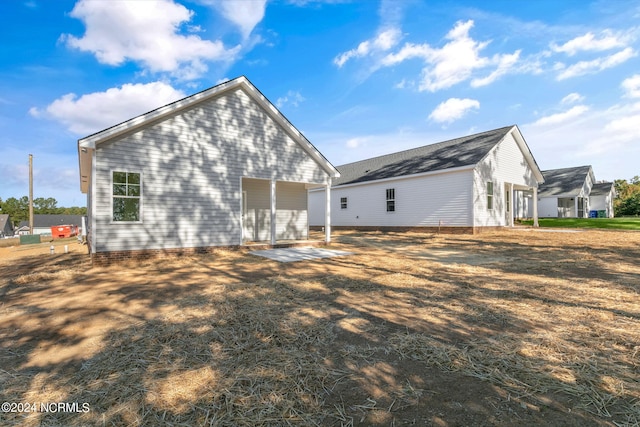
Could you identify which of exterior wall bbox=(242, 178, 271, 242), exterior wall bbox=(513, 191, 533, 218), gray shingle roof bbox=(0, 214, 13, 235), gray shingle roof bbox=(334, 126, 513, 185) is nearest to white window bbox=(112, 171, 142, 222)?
exterior wall bbox=(242, 178, 271, 242)

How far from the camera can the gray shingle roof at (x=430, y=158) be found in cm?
1917

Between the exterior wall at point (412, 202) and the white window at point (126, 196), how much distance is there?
16035 millimetres

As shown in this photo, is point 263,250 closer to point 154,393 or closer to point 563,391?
point 154,393

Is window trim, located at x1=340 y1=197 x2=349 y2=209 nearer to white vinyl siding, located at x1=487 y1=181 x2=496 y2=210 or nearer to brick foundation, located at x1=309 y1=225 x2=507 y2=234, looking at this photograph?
brick foundation, located at x1=309 y1=225 x2=507 y2=234

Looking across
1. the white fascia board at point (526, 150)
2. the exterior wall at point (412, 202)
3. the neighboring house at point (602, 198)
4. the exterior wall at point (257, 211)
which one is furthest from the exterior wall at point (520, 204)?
the exterior wall at point (257, 211)

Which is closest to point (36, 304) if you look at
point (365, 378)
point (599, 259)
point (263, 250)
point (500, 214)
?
point (365, 378)

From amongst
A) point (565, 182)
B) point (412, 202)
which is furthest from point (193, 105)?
point (565, 182)

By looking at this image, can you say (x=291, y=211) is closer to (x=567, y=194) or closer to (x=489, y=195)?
(x=489, y=195)

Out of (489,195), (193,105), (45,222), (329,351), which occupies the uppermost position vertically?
(193,105)

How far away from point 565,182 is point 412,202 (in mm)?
27353

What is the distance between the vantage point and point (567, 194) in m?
34.4

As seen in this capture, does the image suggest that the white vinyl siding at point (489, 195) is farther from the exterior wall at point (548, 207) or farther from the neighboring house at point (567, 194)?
the exterior wall at point (548, 207)

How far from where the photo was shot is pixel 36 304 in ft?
18.1

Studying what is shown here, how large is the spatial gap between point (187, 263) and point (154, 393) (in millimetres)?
7693
